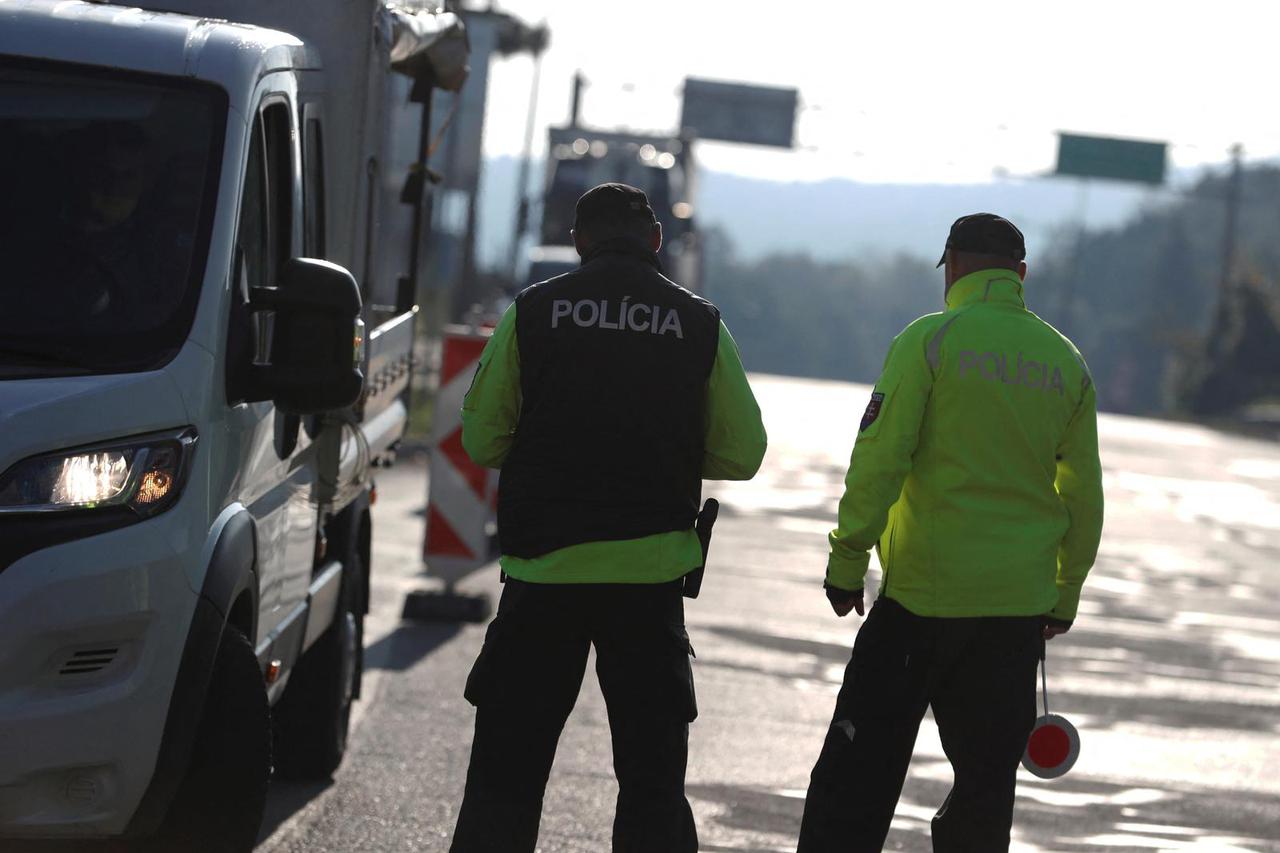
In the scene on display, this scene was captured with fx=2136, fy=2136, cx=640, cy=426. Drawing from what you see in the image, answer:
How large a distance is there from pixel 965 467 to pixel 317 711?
10.2ft

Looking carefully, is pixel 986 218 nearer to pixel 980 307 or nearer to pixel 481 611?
pixel 980 307

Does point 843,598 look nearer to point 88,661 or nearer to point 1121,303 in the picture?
point 88,661

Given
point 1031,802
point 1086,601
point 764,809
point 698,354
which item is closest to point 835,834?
point 698,354

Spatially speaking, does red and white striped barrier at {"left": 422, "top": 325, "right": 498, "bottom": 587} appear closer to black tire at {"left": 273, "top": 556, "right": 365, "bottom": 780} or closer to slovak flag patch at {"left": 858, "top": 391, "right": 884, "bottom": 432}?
black tire at {"left": 273, "top": 556, "right": 365, "bottom": 780}

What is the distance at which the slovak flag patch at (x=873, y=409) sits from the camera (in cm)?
533

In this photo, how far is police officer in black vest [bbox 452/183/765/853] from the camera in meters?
5.00

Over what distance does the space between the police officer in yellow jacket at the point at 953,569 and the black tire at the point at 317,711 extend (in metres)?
2.65

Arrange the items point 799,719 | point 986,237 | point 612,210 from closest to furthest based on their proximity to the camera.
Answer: point 612,210 → point 986,237 → point 799,719

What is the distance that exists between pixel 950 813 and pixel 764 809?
2.28 metres

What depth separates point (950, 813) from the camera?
17.5 ft

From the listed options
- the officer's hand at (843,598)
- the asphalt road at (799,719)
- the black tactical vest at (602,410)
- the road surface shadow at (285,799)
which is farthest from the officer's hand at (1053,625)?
the road surface shadow at (285,799)

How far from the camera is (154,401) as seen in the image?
4.89 meters

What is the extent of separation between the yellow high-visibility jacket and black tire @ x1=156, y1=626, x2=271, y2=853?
1498mm

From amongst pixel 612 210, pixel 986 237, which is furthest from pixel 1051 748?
pixel 612 210
